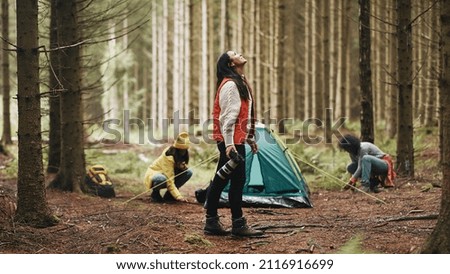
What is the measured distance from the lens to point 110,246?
597cm

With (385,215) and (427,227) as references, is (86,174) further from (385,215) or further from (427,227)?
(427,227)

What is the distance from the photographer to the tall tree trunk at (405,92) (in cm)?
1077

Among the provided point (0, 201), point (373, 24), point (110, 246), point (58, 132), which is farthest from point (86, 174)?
point (373, 24)

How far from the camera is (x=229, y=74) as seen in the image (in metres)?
6.49

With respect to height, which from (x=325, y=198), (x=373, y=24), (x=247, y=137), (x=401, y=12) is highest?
(x=373, y=24)

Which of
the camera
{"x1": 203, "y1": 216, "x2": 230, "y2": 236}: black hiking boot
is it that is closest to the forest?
{"x1": 203, "y1": 216, "x2": 230, "y2": 236}: black hiking boot

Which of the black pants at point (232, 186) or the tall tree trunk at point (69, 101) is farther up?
the tall tree trunk at point (69, 101)

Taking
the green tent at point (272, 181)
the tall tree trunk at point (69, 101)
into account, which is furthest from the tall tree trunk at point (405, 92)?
the tall tree trunk at point (69, 101)

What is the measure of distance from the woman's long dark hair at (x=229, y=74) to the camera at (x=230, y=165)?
2.13 feet

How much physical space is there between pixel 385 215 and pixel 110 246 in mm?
3579

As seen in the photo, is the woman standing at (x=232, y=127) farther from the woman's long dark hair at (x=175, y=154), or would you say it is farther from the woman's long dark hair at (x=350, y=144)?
the woman's long dark hair at (x=350, y=144)

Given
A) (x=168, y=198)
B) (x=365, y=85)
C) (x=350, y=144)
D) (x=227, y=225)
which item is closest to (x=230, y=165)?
(x=227, y=225)

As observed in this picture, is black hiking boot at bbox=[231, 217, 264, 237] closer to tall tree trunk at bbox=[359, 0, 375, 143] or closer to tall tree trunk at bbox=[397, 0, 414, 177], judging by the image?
tall tree trunk at bbox=[397, 0, 414, 177]
